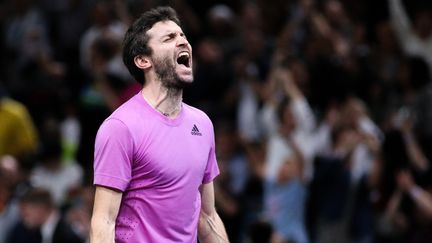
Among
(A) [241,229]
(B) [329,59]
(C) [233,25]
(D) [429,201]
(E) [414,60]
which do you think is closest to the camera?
(D) [429,201]

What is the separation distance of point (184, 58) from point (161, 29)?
176 mm

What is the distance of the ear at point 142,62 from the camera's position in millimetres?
5320

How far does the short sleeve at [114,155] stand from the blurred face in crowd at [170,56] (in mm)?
359

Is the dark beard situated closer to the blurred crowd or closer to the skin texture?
the skin texture

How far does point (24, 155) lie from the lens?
11812 millimetres

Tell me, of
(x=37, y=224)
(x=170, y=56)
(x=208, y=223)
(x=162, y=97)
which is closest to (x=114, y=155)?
(x=162, y=97)

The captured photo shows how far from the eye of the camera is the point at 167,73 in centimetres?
532

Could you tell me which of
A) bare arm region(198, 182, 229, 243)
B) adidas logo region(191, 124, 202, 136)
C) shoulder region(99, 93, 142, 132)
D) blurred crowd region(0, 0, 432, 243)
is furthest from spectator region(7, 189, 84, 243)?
shoulder region(99, 93, 142, 132)

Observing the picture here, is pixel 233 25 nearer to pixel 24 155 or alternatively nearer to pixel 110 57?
pixel 110 57

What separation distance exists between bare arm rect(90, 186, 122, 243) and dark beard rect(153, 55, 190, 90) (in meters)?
0.59

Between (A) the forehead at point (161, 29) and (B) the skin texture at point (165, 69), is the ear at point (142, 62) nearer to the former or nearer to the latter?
(B) the skin texture at point (165, 69)

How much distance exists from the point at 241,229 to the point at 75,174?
1995mm

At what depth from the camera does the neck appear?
535 centimetres

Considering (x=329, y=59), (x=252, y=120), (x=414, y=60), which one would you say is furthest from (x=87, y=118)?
(x=414, y=60)
